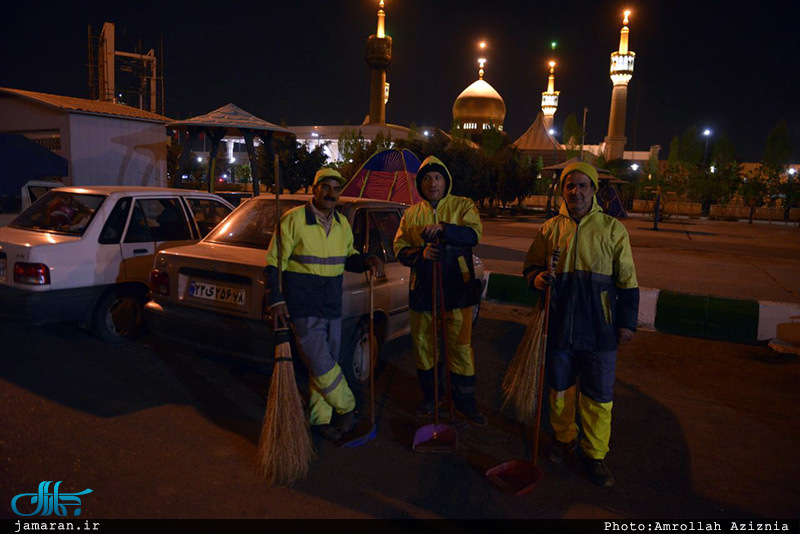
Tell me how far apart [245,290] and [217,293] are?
29cm

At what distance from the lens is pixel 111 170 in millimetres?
16781

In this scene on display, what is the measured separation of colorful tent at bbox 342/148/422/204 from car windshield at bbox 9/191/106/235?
380 inches

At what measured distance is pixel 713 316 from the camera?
7230 millimetres

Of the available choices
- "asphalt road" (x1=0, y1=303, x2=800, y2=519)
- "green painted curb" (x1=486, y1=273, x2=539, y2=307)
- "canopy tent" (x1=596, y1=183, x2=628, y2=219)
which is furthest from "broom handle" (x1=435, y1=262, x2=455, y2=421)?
"canopy tent" (x1=596, y1=183, x2=628, y2=219)

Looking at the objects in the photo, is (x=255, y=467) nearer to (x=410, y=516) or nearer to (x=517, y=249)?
(x=410, y=516)

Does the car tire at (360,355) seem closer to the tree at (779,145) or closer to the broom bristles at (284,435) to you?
the broom bristles at (284,435)

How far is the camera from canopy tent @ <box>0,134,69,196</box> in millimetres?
12367

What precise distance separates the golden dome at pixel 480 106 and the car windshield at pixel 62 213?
7199 cm

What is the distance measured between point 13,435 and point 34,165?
11.6m

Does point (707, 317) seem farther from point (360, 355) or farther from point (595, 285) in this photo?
point (360, 355)

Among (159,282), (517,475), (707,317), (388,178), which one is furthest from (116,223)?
(388,178)

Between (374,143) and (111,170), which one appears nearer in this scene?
(111,170)

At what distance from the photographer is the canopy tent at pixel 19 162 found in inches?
487

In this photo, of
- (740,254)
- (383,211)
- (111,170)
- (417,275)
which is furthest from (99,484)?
(740,254)
